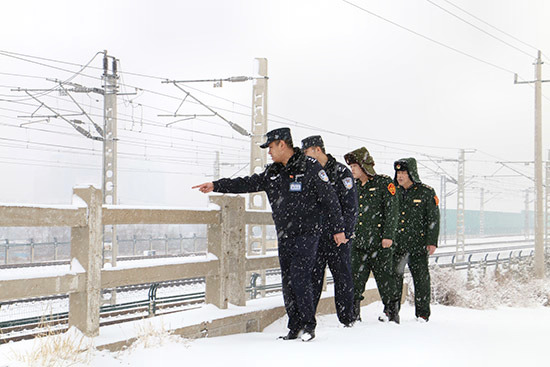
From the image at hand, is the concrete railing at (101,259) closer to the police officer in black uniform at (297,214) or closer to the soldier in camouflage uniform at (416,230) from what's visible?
the police officer in black uniform at (297,214)

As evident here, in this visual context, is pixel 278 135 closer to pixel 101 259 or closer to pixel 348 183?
pixel 348 183

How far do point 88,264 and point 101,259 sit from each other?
16 centimetres

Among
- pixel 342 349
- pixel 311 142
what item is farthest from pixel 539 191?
pixel 342 349

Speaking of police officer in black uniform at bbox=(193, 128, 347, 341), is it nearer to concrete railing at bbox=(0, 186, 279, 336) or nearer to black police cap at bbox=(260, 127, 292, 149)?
black police cap at bbox=(260, 127, 292, 149)

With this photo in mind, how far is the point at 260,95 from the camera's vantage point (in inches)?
642

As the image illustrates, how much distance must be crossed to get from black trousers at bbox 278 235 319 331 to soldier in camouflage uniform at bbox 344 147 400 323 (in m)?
1.34

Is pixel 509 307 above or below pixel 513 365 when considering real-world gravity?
below

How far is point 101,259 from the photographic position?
443 centimetres

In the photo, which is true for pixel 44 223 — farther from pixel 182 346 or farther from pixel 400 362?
pixel 400 362

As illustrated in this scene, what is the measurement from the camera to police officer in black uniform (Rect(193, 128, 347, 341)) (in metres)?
5.02

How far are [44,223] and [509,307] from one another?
989cm

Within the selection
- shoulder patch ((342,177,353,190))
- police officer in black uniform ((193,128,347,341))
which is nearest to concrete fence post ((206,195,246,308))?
police officer in black uniform ((193,128,347,341))

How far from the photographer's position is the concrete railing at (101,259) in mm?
3902

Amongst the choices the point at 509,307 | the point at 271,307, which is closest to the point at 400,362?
the point at 271,307
